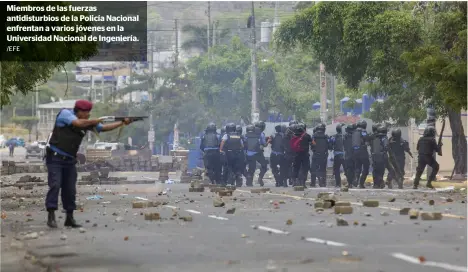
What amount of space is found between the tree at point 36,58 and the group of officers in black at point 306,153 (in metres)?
5.82

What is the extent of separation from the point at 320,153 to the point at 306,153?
152 centimetres

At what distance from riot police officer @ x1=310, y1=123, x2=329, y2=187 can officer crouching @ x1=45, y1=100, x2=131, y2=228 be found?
17723 mm

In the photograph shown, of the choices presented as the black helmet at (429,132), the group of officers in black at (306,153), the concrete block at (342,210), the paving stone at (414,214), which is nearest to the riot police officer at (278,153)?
the group of officers in black at (306,153)

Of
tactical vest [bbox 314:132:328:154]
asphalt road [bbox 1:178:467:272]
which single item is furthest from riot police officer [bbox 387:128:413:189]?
asphalt road [bbox 1:178:467:272]

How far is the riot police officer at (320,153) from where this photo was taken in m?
33.5

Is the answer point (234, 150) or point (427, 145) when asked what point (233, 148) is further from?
point (427, 145)

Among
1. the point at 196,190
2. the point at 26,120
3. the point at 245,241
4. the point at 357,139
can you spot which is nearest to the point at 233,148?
the point at 357,139

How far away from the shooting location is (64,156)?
15758 mm

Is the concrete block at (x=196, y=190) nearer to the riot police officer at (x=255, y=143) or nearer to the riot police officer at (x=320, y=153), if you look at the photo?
the riot police officer at (x=320, y=153)

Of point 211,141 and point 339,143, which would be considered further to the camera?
point 211,141

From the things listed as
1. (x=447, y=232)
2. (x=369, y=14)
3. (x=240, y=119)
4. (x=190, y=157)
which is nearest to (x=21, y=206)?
(x=447, y=232)

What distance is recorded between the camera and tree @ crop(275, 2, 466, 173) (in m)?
33.3

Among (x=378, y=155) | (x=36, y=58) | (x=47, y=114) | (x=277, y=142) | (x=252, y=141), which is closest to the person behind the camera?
(x=36, y=58)

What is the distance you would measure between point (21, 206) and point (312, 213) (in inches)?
284
